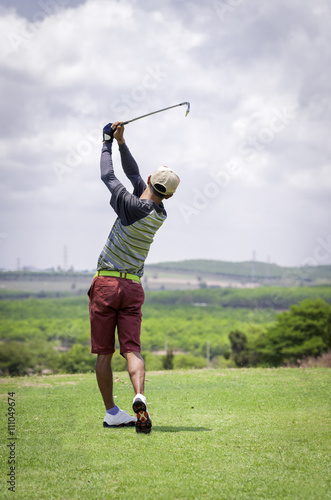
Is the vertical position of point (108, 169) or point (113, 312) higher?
point (108, 169)

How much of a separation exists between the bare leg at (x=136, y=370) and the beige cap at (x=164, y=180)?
5.08 feet

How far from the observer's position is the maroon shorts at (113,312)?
4.90m

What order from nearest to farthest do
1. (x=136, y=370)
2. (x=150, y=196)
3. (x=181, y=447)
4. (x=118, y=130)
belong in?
1. (x=181, y=447)
2. (x=136, y=370)
3. (x=150, y=196)
4. (x=118, y=130)

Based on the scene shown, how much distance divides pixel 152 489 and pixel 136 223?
2418 mm

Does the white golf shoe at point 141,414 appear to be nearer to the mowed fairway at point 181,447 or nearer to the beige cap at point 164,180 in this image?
the mowed fairway at point 181,447

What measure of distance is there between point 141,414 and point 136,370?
1.43 ft

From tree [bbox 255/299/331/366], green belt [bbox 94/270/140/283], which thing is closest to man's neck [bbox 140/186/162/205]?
green belt [bbox 94/270/140/283]

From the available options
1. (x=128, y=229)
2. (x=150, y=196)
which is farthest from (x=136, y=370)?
(x=150, y=196)

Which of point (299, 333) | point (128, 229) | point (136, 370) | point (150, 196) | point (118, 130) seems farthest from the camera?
point (299, 333)

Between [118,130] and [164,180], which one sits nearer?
[164,180]

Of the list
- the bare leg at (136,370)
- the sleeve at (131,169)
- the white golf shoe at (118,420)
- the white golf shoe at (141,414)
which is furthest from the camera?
the sleeve at (131,169)

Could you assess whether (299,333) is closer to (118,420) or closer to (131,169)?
(131,169)

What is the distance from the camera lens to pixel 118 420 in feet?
16.0

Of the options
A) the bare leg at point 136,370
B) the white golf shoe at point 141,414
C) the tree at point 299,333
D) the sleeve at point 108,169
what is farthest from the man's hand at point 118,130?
the tree at point 299,333
